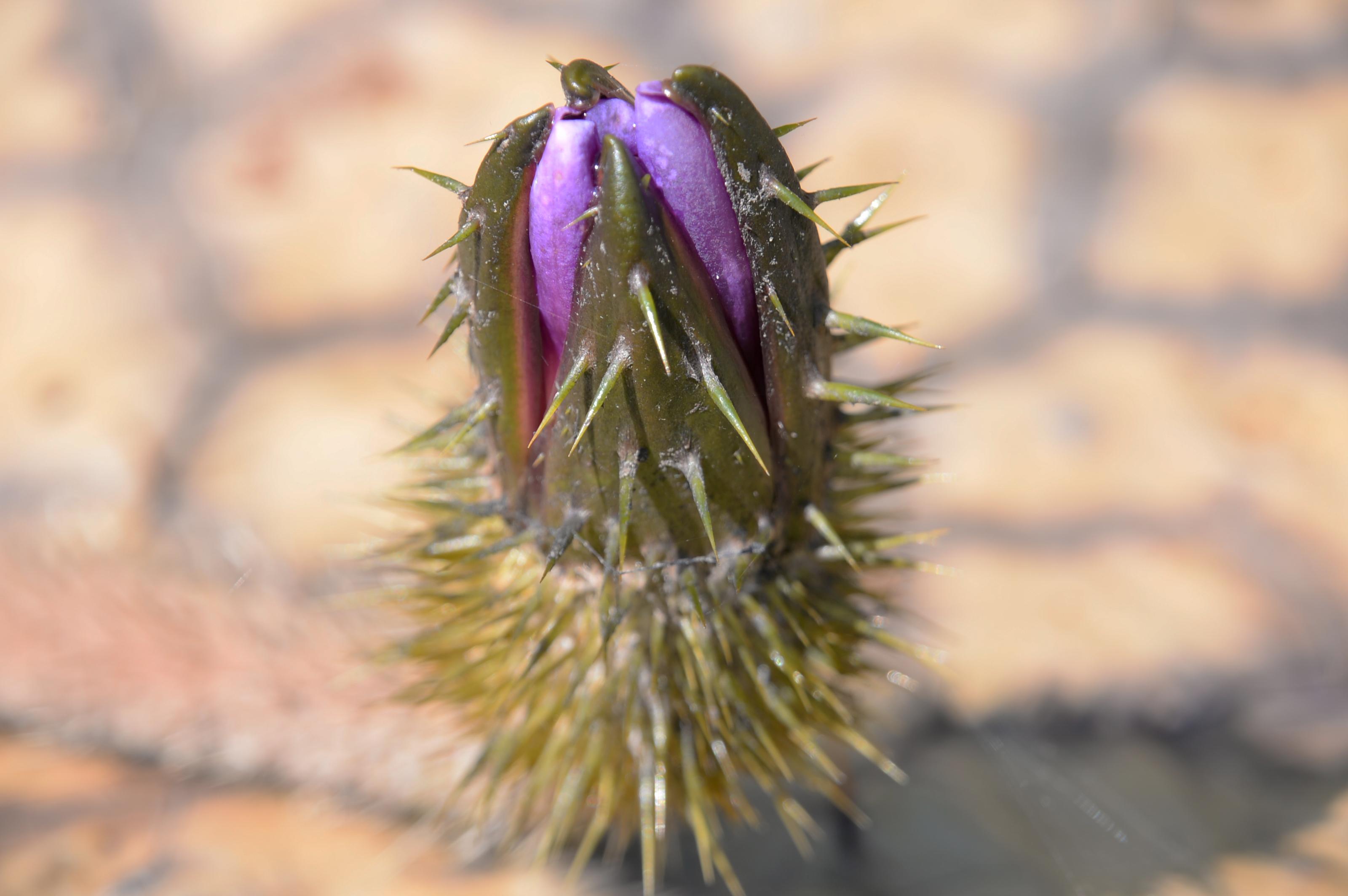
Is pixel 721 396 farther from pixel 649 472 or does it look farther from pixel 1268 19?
pixel 1268 19

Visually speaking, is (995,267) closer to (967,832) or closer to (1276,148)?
(1276,148)

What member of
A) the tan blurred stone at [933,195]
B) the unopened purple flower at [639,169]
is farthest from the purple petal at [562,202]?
the tan blurred stone at [933,195]

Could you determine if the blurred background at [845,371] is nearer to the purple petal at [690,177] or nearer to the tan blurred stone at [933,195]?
the tan blurred stone at [933,195]

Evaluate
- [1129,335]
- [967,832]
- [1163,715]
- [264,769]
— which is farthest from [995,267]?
[264,769]

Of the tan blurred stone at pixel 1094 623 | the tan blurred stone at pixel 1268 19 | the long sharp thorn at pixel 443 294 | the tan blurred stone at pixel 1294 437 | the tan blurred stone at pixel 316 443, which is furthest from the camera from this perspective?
the tan blurred stone at pixel 1268 19

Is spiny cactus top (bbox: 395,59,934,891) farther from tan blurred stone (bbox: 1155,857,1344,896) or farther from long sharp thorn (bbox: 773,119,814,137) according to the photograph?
tan blurred stone (bbox: 1155,857,1344,896)

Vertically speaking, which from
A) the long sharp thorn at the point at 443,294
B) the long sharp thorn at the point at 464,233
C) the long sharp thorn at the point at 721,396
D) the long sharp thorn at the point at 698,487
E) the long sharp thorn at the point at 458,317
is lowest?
the long sharp thorn at the point at 698,487
